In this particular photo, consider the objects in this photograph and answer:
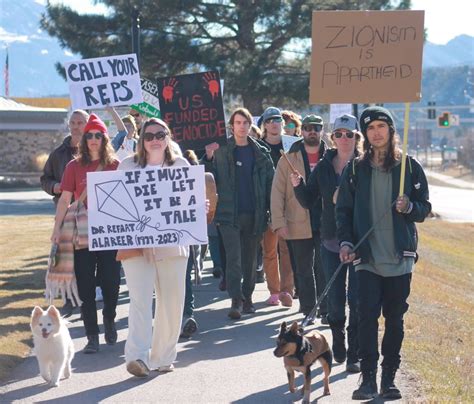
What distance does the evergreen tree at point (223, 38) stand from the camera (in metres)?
32.8

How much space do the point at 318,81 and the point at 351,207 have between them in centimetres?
145

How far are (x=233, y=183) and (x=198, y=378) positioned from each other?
316 centimetres

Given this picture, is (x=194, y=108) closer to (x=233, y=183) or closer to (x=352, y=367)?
(x=233, y=183)

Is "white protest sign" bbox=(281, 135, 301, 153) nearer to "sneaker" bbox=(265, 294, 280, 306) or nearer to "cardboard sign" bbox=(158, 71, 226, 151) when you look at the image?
"cardboard sign" bbox=(158, 71, 226, 151)

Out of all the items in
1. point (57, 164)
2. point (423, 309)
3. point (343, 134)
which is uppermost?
point (343, 134)

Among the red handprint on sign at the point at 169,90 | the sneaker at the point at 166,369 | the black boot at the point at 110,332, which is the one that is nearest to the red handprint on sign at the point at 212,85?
the red handprint on sign at the point at 169,90

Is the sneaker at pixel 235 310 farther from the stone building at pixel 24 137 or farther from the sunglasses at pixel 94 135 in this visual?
the stone building at pixel 24 137

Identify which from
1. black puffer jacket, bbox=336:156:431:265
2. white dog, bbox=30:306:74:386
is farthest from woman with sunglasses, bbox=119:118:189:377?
black puffer jacket, bbox=336:156:431:265

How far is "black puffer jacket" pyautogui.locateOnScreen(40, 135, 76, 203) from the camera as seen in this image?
35.3ft

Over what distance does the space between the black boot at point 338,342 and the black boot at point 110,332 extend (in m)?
2.02

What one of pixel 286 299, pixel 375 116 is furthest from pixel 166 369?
pixel 286 299

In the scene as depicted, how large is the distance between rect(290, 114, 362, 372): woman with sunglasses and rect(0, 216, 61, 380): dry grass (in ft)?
8.71

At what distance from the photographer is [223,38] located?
1332 inches

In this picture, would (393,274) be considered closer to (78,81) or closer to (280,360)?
(280,360)
